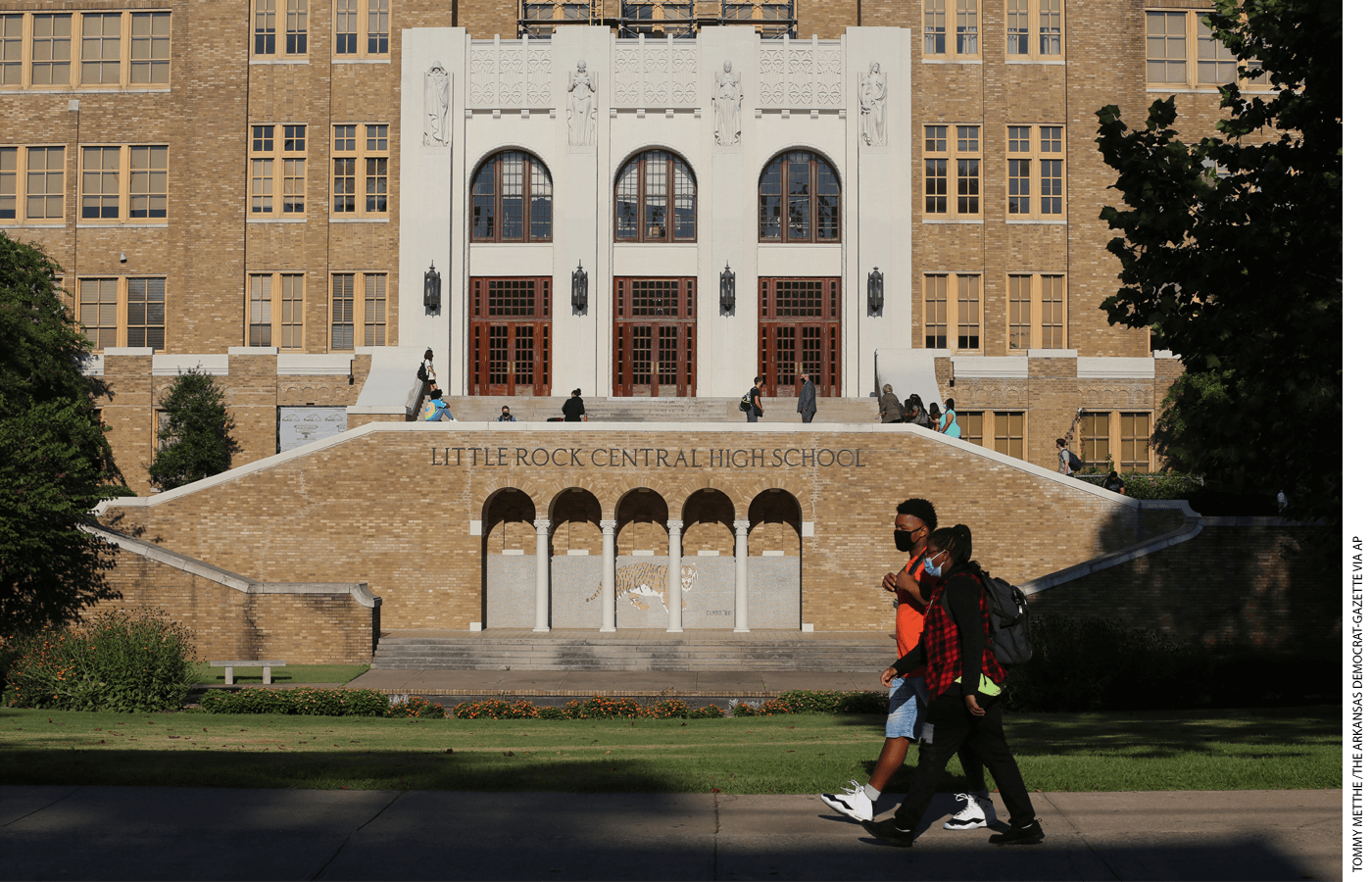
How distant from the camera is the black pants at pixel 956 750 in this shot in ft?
25.3

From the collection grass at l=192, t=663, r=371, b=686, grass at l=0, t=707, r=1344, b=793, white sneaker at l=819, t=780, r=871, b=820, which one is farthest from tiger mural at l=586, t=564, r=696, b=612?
white sneaker at l=819, t=780, r=871, b=820

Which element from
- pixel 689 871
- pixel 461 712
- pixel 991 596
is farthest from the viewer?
pixel 461 712

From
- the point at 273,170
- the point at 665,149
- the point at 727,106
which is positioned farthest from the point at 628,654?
the point at 273,170

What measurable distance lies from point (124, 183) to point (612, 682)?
1068 inches

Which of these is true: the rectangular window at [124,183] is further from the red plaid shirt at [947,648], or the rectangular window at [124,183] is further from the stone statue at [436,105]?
the red plaid shirt at [947,648]

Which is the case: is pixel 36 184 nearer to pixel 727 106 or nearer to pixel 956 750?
pixel 727 106

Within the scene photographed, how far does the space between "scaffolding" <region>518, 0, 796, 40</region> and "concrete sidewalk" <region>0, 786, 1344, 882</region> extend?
37450mm

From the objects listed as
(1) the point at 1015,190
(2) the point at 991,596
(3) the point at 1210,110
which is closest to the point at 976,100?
(1) the point at 1015,190

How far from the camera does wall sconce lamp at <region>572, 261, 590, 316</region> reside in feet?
129

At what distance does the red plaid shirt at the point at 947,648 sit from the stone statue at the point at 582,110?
3367 cm

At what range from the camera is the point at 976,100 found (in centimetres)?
4178

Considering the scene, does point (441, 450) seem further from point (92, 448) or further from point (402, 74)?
point (402, 74)

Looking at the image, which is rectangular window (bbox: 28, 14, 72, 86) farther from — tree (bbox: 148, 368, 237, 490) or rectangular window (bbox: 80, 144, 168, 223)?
tree (bbox: 148, 368, 237, 490)

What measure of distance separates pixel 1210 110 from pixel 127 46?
119 ft
